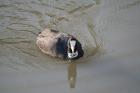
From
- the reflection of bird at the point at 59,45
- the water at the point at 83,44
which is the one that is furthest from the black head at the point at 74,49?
the water at the point at 83,44

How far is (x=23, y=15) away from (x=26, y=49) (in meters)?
1.65

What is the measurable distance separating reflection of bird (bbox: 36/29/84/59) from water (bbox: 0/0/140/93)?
0.58 ft

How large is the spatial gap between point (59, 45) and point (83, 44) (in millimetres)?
863

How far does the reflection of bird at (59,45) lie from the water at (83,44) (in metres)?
0.18

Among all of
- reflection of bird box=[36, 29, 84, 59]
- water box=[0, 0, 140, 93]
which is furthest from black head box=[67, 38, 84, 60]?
water box=[0, 0, 140, 93]

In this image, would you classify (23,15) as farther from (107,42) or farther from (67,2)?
(107,42)

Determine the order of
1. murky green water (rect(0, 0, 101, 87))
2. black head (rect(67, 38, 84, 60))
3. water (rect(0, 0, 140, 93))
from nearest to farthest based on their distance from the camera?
water (rect(0, 0, 140, 93)), black head (rect(67, 38, 84, 60)), murky green water (rect(0, 0, 101, 87))

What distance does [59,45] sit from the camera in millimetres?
9297

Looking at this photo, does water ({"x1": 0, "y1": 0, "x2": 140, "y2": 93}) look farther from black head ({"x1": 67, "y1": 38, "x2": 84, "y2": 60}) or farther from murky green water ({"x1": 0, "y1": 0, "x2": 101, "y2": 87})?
black head ({"x1": 67, "y1": 38, "x2": 84, "y2": 60})

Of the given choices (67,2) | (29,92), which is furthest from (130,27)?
(29,92)

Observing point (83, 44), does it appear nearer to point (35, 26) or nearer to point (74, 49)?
point (74, 49)

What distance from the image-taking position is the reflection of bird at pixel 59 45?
29.8 feet

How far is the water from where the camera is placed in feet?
28.5

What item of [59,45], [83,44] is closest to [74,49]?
[59,45]
